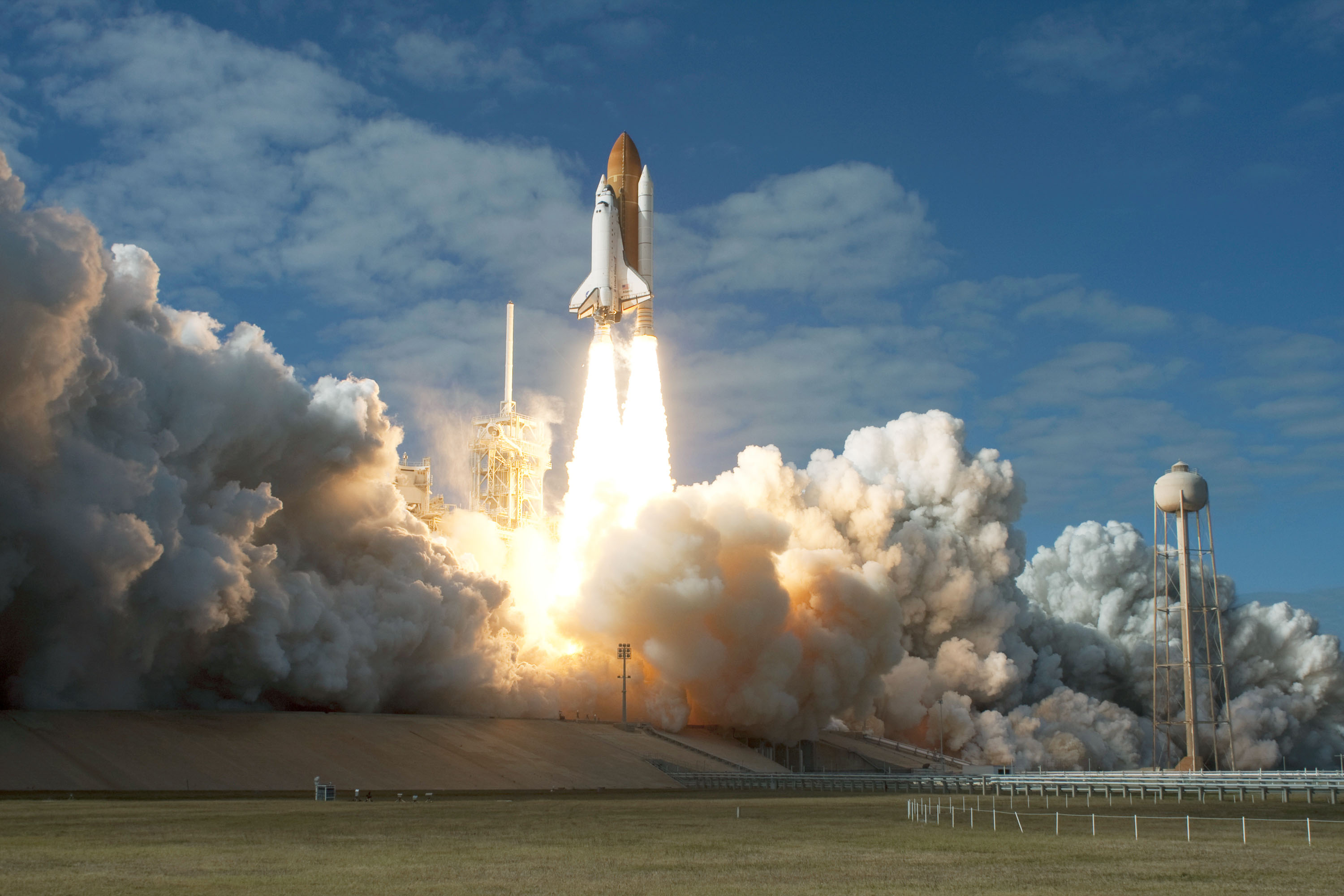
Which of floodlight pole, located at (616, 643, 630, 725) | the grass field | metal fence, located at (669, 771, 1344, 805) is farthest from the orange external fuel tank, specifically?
the grass field

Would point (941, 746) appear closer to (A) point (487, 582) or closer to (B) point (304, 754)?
(A) point (487, 582)

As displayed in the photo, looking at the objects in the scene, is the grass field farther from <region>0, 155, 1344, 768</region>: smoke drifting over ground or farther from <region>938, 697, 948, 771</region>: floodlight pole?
<region>938, 697, 948, 771</region>: floodlight pole

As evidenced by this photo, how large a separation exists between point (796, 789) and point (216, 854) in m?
42.3

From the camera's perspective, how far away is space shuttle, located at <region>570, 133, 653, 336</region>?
244 ft

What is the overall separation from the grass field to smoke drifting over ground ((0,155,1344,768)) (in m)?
11.3

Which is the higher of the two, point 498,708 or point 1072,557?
point 1072,557

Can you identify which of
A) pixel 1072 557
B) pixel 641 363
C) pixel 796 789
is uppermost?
pixel 641 363

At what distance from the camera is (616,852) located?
85.7 ft

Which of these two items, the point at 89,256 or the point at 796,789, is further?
the point at 796,789

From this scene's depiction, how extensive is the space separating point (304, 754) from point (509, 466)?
4238 centimetres

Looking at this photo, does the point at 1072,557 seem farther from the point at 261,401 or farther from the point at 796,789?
the point at 261,401

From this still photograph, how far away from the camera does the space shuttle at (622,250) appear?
74.3 meters

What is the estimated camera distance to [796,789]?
63.2 meters

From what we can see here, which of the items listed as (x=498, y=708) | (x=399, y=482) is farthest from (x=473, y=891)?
(x=399, y=482)
